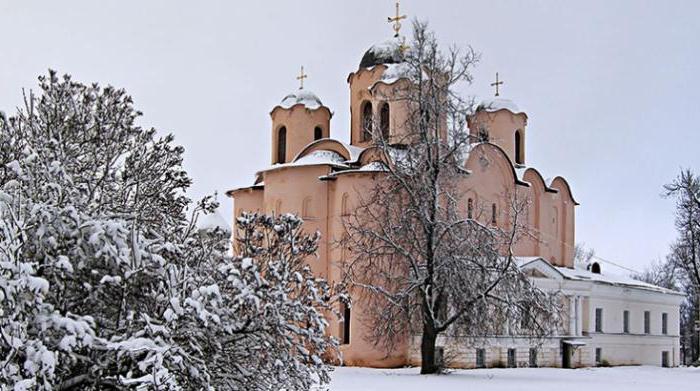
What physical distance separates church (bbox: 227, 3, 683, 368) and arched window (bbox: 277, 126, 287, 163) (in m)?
0.04

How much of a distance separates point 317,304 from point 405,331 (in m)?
14.9

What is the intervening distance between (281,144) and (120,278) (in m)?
28.9

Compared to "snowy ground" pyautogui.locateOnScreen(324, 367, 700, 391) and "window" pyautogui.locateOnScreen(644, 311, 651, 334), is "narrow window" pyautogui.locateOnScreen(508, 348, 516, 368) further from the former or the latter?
"window" pyautogui.locateOnScreen(644, 311, 651, 334)

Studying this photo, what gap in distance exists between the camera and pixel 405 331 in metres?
24.0

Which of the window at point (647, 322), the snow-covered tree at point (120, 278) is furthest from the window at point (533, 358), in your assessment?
the snow-covered tree at point (120, 278)

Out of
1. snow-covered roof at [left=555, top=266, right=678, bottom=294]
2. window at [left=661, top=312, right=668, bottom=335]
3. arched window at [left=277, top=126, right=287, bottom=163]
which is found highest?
arched window at [left=277, top=126, right=287, bottom=163]

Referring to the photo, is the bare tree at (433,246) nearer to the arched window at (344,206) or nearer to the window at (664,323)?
the arched window at (344,206)

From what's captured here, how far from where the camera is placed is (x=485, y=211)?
29.2 metres

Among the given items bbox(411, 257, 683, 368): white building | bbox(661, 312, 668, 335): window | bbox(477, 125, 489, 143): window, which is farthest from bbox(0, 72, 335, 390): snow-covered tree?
bbox(661, 312, 668, 335): window

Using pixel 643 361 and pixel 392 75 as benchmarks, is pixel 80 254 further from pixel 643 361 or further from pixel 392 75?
pixel 643 361

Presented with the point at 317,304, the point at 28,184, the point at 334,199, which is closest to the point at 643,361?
the point at 334,199

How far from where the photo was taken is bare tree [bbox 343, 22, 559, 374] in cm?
2298

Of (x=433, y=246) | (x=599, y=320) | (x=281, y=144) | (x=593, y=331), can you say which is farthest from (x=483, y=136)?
(x=599, y=320)

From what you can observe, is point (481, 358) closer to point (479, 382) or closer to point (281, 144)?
point (479, 382)
